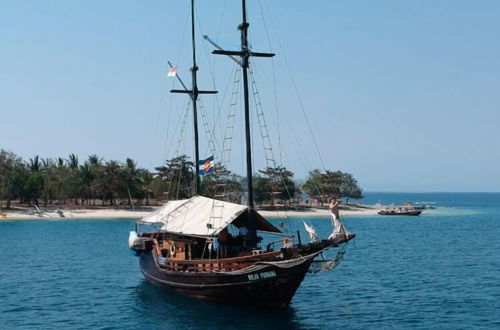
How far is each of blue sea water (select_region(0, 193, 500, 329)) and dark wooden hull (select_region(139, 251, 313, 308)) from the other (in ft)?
1.88

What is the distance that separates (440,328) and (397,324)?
79.3 inches

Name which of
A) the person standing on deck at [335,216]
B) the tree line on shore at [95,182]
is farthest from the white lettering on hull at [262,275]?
the tree line on shore at [95,182]

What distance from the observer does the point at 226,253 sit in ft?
115

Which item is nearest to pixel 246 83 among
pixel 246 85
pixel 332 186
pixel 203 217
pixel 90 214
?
pixel 246 85

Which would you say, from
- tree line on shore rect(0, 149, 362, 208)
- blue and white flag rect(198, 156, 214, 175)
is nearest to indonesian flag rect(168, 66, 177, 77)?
blue and white flag rect(198, 156, 214, 175)

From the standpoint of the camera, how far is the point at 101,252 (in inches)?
2413

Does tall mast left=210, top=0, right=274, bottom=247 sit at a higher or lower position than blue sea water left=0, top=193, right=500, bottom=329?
higher

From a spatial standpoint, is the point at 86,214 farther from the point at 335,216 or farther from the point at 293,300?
the point at 335,216

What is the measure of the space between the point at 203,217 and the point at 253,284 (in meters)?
6.12

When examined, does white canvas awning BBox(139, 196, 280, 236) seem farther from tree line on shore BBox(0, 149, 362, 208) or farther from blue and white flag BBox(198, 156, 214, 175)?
tree line on shore BBox(0, 149, 362, 208)

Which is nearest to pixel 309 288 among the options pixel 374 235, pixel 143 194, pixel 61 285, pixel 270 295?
pixel 270 295

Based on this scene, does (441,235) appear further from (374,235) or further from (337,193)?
(337,193)

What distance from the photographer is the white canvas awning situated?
112ft

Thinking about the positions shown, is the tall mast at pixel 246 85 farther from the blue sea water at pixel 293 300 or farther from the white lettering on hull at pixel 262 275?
the blue sea water at pixel 293 300
